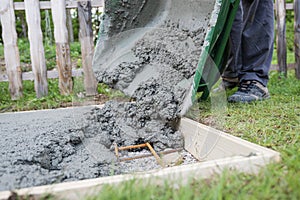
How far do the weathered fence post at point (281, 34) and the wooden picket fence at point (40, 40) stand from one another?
7.05 ft

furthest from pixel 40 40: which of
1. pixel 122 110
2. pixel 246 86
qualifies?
pixel 246 86

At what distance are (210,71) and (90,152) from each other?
89cm

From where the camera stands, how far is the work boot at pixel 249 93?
230 centimetres

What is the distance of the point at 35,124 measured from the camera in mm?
1861

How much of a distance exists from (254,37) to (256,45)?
0.22 feet

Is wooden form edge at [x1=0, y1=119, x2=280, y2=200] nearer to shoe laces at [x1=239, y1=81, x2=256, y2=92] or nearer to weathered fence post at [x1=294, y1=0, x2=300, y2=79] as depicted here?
shoe laces at [x1=239, y1=81, x2=256, y2=92]

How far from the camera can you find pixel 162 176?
0.93 metres

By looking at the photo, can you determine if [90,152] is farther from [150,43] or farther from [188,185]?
[150,43]

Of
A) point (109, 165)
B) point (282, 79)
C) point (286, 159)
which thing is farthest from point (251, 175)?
point (282, 79)

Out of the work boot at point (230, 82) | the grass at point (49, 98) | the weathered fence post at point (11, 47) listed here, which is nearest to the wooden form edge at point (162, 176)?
the grass at point (49, 98)

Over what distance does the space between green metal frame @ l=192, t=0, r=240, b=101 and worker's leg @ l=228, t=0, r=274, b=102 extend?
49 cm

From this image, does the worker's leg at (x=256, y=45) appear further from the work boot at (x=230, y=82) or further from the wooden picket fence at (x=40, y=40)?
the wooden picket fence at (x=40, y=40)

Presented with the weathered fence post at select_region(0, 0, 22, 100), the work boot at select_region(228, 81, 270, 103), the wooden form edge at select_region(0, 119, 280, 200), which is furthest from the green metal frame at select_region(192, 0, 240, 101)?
the weathered fence post at select_region(0, 0, 22, 100)

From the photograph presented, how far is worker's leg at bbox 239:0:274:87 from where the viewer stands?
2.41 m
